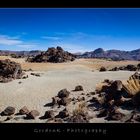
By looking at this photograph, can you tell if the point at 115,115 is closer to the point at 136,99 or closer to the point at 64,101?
the point at 136,99

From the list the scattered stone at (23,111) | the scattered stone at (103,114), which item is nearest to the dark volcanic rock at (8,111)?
the scattered stone at (23,111)

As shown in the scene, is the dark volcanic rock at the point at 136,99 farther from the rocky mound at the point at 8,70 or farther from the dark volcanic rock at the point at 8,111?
the rocky mound at the point at 8,70

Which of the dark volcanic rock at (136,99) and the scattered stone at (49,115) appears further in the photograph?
the dark volcanic rock at (136,99)

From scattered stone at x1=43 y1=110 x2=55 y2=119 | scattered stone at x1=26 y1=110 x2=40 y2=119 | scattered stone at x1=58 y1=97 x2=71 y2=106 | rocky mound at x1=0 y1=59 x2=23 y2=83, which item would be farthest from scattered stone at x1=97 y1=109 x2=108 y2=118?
rocky mound at x1=0 y1=59 x2=23 y2=83

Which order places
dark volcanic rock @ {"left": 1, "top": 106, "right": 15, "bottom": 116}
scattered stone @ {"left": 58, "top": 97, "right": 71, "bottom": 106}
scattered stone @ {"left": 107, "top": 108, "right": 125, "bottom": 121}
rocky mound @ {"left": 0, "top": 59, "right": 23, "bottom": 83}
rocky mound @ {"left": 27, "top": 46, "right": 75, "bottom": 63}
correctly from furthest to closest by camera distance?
rocky mound @ {"left": 27, "top": 46, "right": 75, "bottom": 63}, rocky mound @ {"left": 0, "top": 59, "right": 23, "bottom": 83}, scattered stone @ {"left": 58, "top": 97, "right": 71, "bottom": 106}, dark volcanic rock @ {"left": 1, "top": 106, "right": 15, "bottom": 116}, scattered stone @ {"left": 107, "top": 108, "right": 125, "bottom": 121}

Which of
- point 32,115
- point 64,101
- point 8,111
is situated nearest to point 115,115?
point 64,101

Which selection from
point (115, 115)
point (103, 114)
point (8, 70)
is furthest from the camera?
point (8, 70)

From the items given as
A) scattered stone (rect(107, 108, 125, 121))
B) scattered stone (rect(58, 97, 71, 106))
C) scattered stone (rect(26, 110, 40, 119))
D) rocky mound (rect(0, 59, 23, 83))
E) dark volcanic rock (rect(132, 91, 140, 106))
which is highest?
rocky mound (rect(0, 59, 23, 83))

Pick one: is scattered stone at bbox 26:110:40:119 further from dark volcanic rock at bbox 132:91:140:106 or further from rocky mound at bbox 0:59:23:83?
rocky mound at bbox 0:59:23:83
